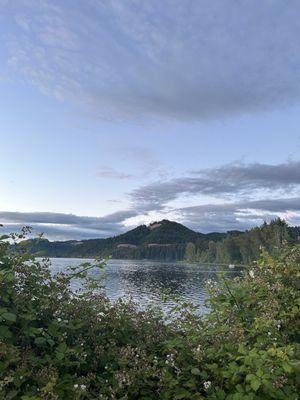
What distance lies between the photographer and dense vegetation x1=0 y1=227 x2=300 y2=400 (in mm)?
3873

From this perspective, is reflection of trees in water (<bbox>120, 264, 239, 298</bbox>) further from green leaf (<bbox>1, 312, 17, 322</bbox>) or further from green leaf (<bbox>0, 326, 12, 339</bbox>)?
green leaf (<bbox>1, 312, 17, 322</bbox>)

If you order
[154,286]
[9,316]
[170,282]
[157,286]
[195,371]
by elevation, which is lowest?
[170,282]

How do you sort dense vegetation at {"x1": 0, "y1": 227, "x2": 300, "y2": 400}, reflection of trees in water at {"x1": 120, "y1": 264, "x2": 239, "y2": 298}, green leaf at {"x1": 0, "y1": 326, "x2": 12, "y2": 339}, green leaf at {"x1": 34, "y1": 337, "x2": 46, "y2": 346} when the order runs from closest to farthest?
dense vegetation at {"x1": 0, "y1": 227, "x2": 300, "y2": 400} → green leaf at {"x1": 0, "y1": 326, "x2": 12, "y2": 339} → green leaf at {"x1": 34, "y1": 337, "x2": 46, "y2": 346} → reflection of trees in water at {"x1": 120, "y1": 264, "x2": 239, "y2": 298}

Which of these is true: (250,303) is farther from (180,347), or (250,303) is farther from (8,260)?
(8,260)

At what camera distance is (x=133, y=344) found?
500cm

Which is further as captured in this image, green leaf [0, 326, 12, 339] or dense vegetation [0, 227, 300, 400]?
green leaf [0, 326, 12, 339]

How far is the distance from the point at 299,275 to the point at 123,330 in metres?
2.82

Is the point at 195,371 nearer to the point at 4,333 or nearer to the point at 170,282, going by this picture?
the point at 4,333

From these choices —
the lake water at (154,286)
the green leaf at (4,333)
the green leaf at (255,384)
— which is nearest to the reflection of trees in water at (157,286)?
the lake water at (154,286)

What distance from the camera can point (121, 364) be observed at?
4.26 metres

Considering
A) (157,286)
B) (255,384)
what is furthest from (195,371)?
(157,286)

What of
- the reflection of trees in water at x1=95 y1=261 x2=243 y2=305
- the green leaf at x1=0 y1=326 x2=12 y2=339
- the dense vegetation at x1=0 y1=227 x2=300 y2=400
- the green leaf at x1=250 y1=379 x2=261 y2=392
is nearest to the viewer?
the green leaf at x1=250 y1=379 x2=261 y2=392

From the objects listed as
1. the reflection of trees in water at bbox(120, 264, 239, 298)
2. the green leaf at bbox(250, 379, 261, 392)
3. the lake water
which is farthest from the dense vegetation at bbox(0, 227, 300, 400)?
the reflection of trees in water at bbox(120, 264, 239, 298)

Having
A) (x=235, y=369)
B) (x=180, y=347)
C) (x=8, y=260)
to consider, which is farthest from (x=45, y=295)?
(x=235, y=369)
